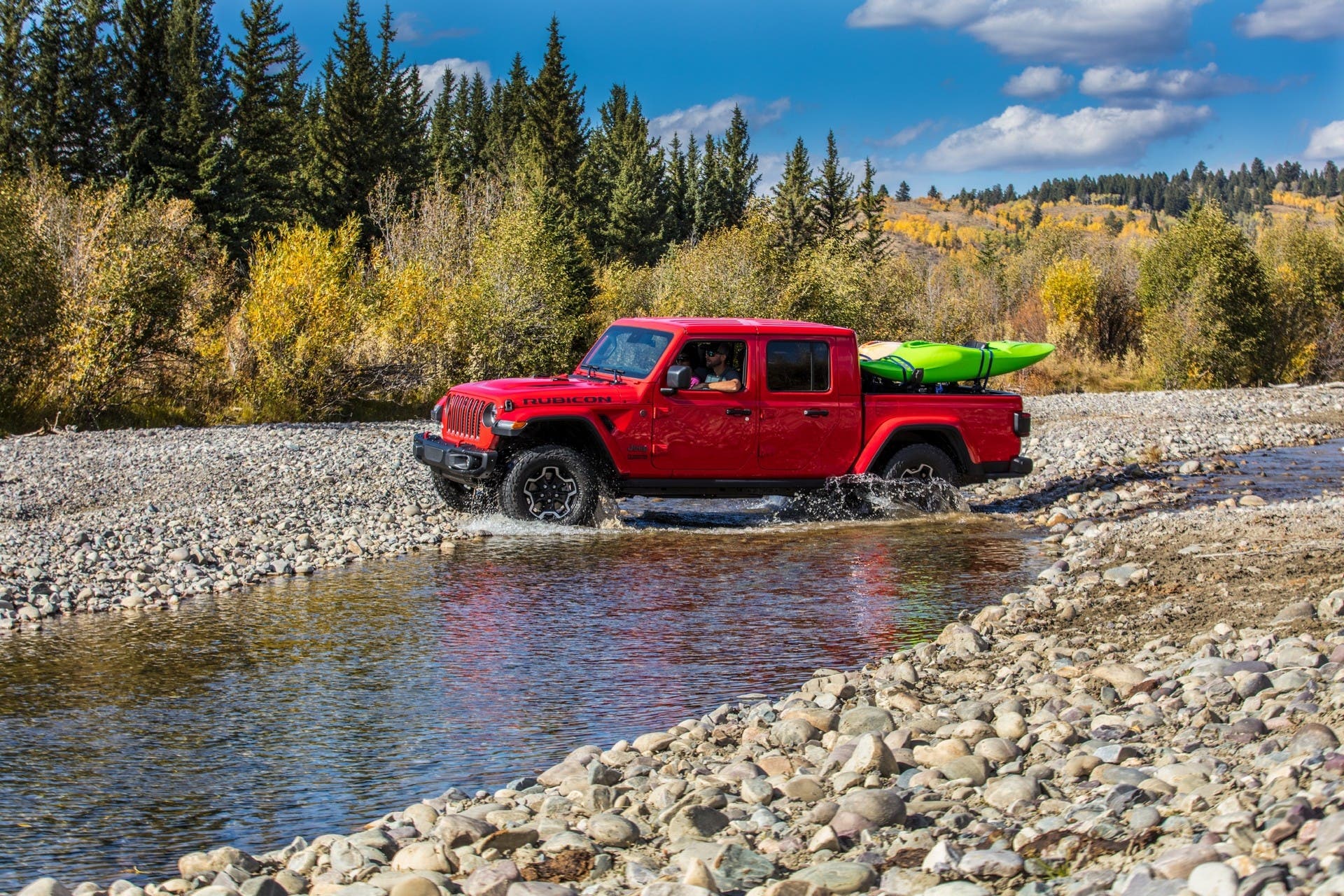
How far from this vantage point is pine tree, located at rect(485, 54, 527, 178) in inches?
2783

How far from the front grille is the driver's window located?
2059 mm

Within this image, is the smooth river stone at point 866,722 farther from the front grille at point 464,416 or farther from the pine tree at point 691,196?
the pine tree at point 691,196

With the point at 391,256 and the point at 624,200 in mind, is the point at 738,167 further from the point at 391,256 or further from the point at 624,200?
the point at 391,256

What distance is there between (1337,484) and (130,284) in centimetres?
1845

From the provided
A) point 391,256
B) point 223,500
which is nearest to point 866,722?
point 223,500

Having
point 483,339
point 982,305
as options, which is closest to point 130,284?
point 483,339

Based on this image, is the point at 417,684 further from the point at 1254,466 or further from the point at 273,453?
the point at 1254,466

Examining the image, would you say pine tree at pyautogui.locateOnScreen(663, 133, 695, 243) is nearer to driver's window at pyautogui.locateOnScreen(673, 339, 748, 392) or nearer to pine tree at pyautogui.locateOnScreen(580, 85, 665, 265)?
pine tree at pyautogui.locateOnScreen(580, 85, 665, 265)

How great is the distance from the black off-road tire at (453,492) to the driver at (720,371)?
281cm

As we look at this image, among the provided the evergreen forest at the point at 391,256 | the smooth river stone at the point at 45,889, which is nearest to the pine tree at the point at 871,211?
the evergreen forest at the point at 391,256

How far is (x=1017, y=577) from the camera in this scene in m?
10.5

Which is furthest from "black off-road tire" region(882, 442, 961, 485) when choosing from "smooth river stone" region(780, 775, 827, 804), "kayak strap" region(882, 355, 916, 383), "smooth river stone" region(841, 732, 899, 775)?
"smooth river stone" region(780, 775, 827, 804)

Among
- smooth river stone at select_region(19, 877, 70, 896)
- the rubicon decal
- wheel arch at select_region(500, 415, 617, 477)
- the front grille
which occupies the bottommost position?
smooth river stone at select_region(19, 877, 70, 896)

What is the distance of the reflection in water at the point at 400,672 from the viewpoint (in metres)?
5.36
